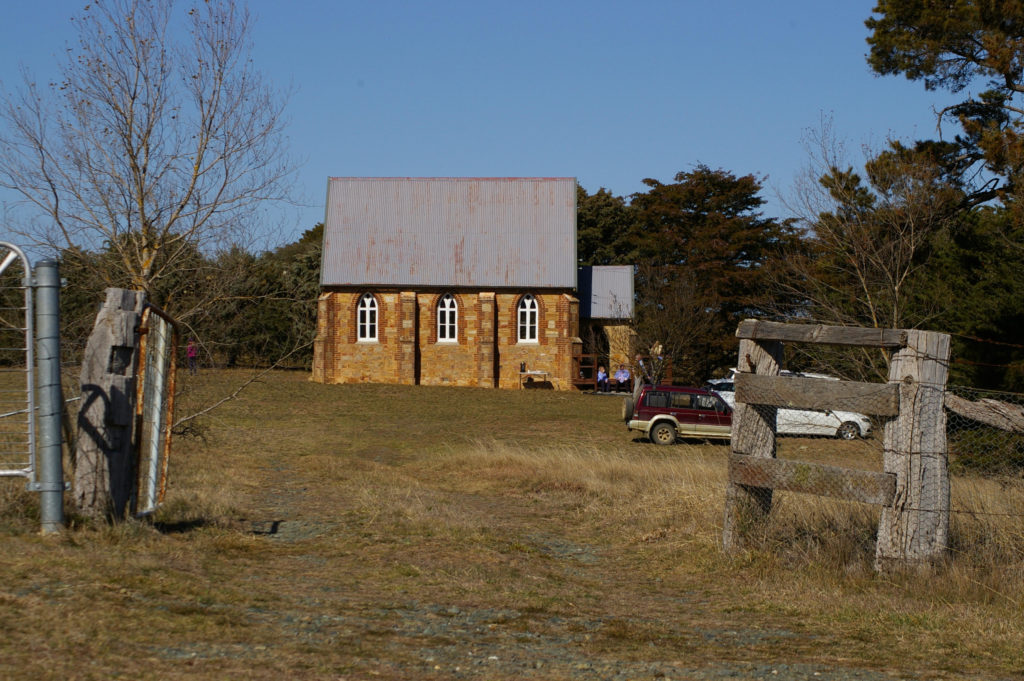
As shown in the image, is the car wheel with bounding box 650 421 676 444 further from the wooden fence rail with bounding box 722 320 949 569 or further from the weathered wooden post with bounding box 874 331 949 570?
the weathered wooden post with bounding box 874 331 949 570

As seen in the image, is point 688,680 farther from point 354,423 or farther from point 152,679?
point 354,423

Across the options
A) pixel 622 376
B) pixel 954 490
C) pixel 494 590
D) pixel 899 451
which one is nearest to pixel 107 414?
pixel 494 590

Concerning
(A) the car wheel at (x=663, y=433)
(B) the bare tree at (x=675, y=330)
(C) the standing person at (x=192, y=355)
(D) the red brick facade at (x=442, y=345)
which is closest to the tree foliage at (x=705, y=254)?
(B) the bare tree at (x=675, y=330)

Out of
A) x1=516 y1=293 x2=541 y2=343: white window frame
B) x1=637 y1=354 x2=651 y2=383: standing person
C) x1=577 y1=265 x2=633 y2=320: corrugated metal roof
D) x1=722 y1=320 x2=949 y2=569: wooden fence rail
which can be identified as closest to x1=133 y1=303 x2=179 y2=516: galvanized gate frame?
x1=722 y1=320 x2=949 y2=569: wooden fence rail

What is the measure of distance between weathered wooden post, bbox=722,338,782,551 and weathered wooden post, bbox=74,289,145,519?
490 centimetres

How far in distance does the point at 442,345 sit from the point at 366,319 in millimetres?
3495

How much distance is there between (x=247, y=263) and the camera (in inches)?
600

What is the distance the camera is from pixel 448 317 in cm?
4497

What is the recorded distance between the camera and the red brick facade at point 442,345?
1737 inches

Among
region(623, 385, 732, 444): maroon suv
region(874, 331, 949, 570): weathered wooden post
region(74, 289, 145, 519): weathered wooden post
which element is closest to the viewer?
region(74, 289, 145, 519): weathered wooden post

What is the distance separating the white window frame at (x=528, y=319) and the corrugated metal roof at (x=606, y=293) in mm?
2545

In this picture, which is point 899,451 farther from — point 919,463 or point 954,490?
point 954,490

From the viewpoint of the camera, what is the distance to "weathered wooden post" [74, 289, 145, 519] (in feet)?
24.6

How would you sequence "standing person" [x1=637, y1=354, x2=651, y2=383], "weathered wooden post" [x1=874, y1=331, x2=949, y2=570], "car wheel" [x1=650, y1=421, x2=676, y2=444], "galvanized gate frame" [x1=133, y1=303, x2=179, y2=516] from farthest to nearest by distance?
"standing person" [x1=637, y1=354, x2=651, y2=383], "car wheel" [x1=650, y1=421, x2=676, y2=444], "galvanized gate frame" [x1=133, y1=303, x2=179, y2=516], "weathered wooden post" [x1=874, y1=331, x2=949, y2=570]
